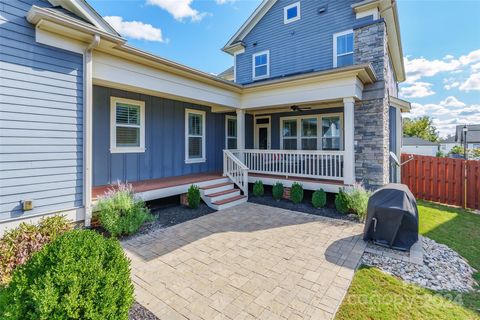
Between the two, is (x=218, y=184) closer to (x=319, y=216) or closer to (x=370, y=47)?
(x=319, y=216)

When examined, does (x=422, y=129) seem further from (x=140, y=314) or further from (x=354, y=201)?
(x=140, y=314)

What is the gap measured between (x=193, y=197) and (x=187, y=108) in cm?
376

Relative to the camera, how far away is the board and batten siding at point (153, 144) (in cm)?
658

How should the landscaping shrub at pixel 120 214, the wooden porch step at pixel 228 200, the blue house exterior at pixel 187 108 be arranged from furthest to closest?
the wooden porch step at pixel 228 200 → the landscaping shrub at pixel 120 214 → the blue house exterior at pixel 187 108

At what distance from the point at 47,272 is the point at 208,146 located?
804cm

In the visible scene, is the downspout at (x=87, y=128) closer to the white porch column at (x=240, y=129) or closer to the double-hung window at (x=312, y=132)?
the white porch column at (x=240, y=129)

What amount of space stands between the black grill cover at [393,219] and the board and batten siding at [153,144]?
21.1 ft

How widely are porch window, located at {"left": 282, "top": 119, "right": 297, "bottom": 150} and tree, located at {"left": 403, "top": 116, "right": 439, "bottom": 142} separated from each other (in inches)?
1709

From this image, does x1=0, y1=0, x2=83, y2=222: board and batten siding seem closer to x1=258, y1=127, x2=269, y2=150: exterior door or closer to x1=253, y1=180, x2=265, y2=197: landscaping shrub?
x1=253, y1=180, x2=265, y2=197: landscaping shrub

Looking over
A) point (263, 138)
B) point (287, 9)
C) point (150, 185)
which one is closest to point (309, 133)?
point (263, 138)

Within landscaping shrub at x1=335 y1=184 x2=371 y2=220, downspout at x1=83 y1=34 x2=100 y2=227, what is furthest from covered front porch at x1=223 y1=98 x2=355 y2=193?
downspout at x1=83 y1=34 x2=100 y2=227

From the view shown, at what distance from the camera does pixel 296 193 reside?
782 cm

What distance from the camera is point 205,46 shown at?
1464cm

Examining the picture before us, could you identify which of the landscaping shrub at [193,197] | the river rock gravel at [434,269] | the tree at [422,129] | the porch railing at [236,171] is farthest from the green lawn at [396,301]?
the tree at [422,129]
